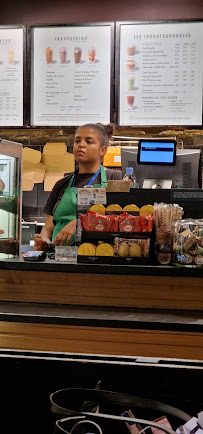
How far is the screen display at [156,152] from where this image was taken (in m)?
2.29

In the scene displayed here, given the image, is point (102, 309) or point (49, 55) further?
point (49, 55)

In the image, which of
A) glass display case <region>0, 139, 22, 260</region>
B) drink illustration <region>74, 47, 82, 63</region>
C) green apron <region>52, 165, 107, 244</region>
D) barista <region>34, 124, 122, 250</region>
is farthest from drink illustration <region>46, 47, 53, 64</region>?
glass display case <region>0, 139, 22, 260</region>

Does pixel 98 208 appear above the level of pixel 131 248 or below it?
above

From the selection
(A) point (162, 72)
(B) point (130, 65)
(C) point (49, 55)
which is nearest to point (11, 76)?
(C) point (49, 55)

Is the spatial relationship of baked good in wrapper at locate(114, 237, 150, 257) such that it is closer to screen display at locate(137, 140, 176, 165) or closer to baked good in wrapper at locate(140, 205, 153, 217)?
baked good in wrapper at locate(140, 205, 153, 217)

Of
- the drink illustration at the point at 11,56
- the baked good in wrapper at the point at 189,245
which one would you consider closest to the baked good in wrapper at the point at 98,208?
the baked good in wrapper at the point at 189,245

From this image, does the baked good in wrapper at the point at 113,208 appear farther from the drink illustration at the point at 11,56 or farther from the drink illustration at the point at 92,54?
the drink illustration at the point at 11,56

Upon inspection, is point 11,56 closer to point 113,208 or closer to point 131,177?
point 131,177

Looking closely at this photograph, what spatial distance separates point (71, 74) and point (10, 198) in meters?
1.94

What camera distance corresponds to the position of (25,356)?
1.00 meters

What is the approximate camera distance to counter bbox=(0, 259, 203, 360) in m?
1.68

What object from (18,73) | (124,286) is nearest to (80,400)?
(124,286)

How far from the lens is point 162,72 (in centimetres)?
374

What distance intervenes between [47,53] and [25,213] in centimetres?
141
